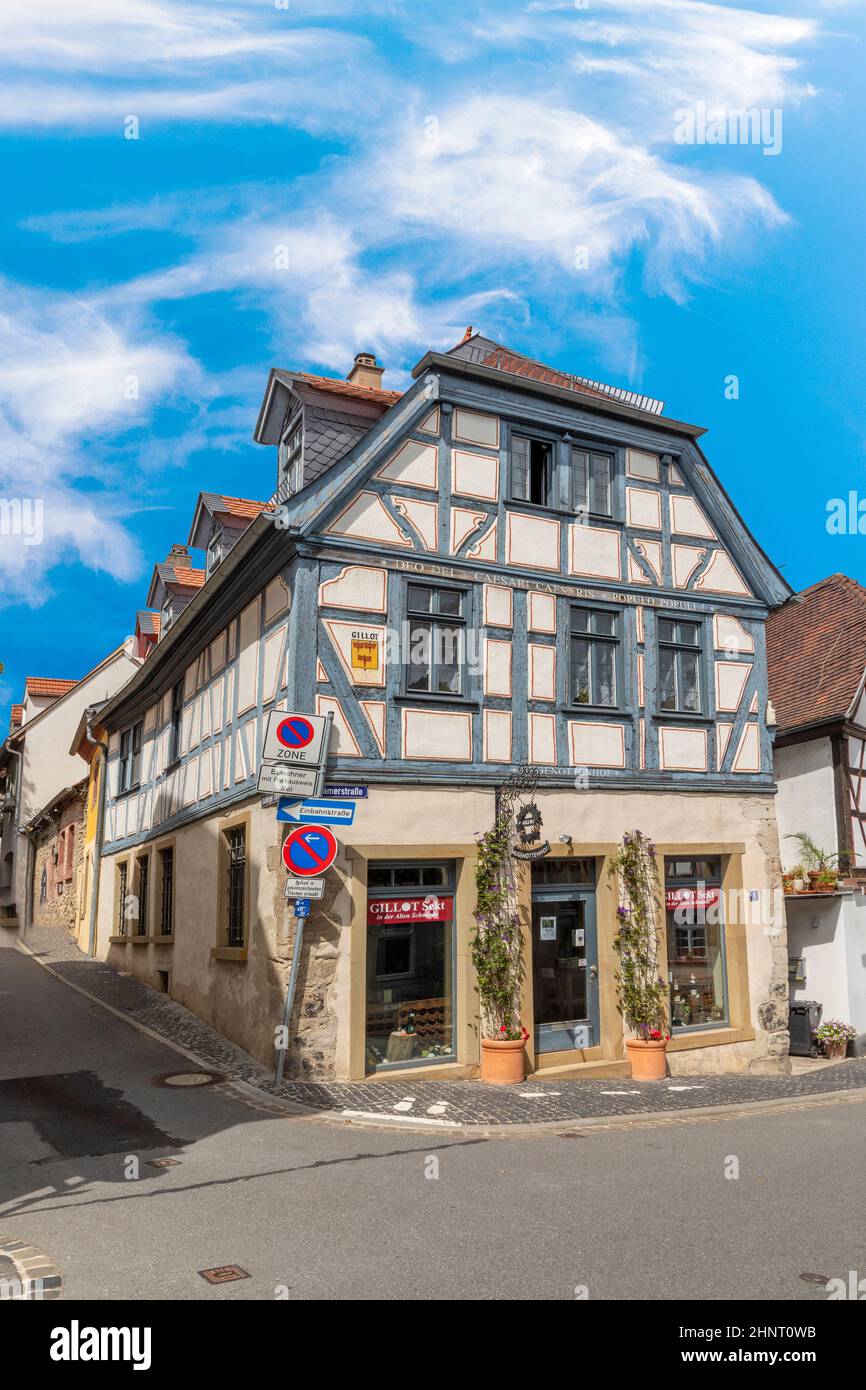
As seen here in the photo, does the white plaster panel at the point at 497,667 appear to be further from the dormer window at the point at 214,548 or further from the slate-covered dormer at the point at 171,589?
the slate-covered dormer at the point at 171,589

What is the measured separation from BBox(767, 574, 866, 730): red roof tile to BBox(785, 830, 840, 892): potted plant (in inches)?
76.9

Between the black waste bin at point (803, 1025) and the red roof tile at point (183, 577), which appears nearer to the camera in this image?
the black waste bin at point (803, 1025)

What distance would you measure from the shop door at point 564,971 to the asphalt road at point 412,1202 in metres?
2.72

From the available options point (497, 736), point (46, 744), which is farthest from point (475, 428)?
point (46, 744)

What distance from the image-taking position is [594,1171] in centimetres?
840

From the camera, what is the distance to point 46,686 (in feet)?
127

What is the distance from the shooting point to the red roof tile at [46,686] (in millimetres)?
38250

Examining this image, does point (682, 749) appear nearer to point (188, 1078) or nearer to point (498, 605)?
point (498, 605)

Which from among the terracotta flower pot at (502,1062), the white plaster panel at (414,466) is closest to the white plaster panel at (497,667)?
the white plaster panel at (414,466)

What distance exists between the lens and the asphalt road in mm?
5758

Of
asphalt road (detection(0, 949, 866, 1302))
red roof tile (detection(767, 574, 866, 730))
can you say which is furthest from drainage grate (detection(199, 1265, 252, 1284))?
red roof tile (detection(767, 574, 866, 730))

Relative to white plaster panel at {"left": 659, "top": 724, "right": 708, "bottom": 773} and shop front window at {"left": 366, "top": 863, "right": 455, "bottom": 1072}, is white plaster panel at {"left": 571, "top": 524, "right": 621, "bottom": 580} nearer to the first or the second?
white plaster panel at {"left": 659, "top": 724, "right": 708, "bottom": 773}
